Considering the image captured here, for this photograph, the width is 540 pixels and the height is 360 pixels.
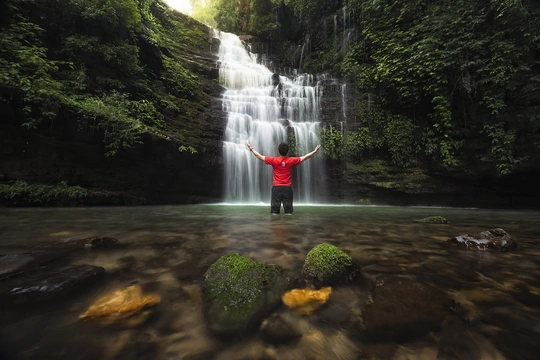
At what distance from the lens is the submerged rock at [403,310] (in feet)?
4.63

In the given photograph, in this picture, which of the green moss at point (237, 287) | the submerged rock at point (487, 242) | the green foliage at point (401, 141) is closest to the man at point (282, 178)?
the submerged rock at point (487, 242)

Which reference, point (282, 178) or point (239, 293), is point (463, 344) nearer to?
point (239, 293)

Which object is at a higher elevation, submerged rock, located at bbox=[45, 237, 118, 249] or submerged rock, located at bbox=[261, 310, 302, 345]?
submerged rock, located at bbox=[45, 237, 118, 249]

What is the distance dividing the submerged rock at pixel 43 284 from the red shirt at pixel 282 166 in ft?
16.1

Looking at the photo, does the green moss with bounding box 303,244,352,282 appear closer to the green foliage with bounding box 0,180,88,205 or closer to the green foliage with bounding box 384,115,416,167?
the green foliage with bounding box 0,180,88,205

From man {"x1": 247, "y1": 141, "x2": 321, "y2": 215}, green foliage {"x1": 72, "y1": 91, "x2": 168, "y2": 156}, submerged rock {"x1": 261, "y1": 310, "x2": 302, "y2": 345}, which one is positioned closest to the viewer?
submerged rock {"x1": 261, "y1": 310, "x2": 302, "y2": 345}

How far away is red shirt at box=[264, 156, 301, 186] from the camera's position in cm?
648

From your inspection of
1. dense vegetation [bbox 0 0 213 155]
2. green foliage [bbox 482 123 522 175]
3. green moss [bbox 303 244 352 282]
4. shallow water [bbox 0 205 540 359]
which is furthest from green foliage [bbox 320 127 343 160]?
green moss [bbox 303 244 352 282]

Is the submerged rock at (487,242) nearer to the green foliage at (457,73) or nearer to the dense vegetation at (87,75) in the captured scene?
the green foliage at (457,73)

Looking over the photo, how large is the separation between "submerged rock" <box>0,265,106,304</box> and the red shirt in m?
4.91

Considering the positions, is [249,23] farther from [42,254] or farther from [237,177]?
[42,254]

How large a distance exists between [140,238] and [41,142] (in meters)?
7.56

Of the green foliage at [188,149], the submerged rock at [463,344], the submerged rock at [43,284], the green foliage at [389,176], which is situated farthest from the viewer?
the green foliage at [389,176]

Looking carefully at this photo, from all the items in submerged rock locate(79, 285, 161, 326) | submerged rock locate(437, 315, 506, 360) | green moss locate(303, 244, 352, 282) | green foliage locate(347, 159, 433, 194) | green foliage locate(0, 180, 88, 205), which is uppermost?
green foliage locate(347, 159, 433, 194)
